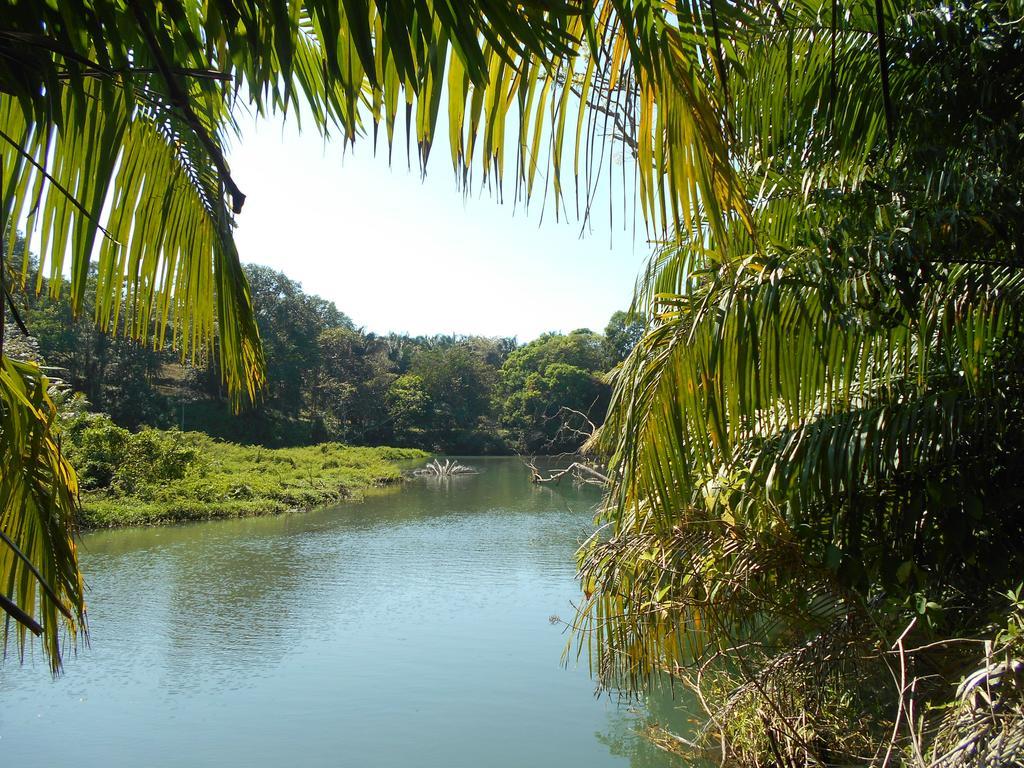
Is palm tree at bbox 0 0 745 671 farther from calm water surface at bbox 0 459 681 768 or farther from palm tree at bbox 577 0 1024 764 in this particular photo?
calm water surface at bbox 0 459 681 768

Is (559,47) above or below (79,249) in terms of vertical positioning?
above

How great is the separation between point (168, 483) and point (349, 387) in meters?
21.9

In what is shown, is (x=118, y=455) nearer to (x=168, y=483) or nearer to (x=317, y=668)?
(x=168, y=483)

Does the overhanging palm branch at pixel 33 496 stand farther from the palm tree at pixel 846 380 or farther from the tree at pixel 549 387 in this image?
the tree at pixel 549 387

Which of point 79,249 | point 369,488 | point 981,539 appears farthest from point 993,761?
point 369,488

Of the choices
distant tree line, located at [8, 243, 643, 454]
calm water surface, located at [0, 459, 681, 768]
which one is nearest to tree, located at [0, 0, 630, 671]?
calm water surface, located at [0, 459, 681, 768]

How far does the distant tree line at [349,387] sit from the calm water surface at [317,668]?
1792cm

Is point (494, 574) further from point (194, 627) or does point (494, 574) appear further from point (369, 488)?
point (369, 488)

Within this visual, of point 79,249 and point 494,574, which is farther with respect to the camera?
point 494,574

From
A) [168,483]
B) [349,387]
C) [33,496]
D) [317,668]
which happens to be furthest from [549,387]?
[33,496]

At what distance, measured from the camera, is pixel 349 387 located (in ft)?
124

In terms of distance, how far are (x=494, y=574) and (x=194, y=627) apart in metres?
4.06

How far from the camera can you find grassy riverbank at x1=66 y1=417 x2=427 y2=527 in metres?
14.4

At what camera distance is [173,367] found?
3206 centimetres
